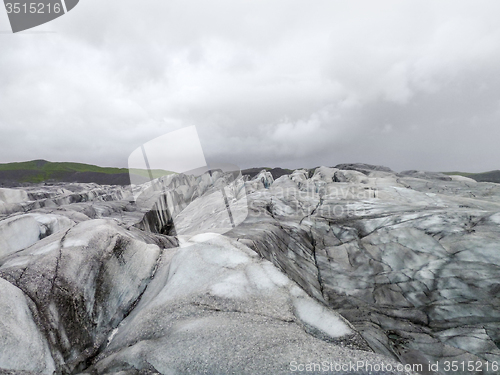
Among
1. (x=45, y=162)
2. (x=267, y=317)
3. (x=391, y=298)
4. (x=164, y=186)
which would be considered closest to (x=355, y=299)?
(x=391, y=298)

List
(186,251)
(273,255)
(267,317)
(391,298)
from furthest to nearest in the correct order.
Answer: (391,298) → (273,255) → (186,251) → (267,317)

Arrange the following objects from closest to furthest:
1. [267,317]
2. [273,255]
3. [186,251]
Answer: [267,317] < [186,251] < [273,255]

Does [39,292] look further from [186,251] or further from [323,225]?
[323,225]

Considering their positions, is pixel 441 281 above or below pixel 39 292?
below

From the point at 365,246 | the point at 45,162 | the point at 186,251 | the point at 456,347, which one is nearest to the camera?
the point at 186,251

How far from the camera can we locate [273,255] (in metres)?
8.88

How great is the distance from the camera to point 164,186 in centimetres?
4441

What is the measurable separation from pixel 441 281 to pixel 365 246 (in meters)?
3.31

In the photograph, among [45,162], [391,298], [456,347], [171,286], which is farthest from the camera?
[45,162]

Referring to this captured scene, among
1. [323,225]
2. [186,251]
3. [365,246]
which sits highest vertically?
[186,251]

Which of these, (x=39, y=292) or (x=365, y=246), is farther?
→ (x=365, y=246)

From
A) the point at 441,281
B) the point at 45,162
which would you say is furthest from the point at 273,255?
the point at 45,162

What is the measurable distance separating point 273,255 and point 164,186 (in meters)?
39.1

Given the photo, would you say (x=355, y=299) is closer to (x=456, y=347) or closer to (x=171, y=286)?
(x=456, y=347)
